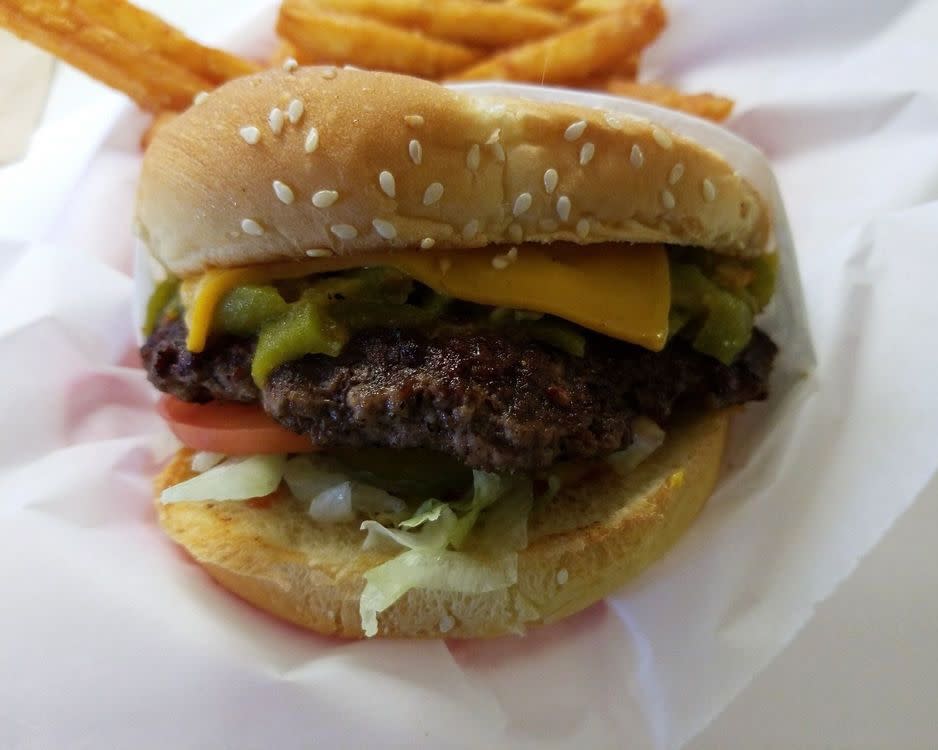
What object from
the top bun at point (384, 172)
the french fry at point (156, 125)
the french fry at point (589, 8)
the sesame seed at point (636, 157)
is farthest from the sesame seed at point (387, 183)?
the french fry at point (589, 8)

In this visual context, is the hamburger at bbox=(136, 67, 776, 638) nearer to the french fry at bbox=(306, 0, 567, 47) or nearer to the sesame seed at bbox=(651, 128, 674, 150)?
the sesame seed at bbox=(651, 128, 674, 150)

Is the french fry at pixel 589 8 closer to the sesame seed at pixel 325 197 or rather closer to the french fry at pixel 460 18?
the french fry at pixel 460 18

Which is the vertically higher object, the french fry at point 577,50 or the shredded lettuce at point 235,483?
the french fry at point 577,50

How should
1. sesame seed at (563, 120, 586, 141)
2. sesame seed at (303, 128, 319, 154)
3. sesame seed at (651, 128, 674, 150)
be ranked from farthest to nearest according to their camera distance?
1. sesame seed at (651, 128, 674, 150)
2. sesame seed at (563, 120, 586, 141)
3. sesame seed at (303, 128, 319, 154)

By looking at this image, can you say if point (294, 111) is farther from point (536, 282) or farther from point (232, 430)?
point (232, 430)

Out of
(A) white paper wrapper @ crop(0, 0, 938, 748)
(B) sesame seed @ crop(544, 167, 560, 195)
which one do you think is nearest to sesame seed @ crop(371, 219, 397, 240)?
(B) sesame seed @ crop(544, 167, 560, 195)

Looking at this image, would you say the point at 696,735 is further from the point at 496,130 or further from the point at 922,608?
the point at 496,130

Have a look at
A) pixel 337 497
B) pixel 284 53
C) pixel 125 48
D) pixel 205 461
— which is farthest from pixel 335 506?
pixel 284 53
